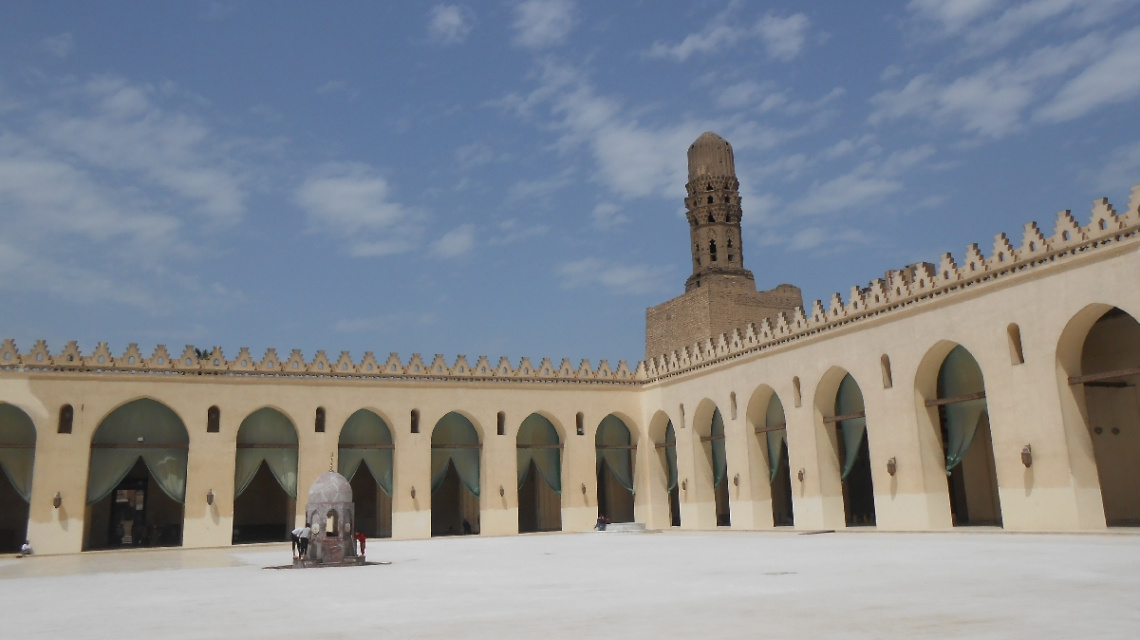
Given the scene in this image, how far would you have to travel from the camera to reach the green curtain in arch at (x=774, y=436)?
26062mm

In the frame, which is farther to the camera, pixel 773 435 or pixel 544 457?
pixel 544 457

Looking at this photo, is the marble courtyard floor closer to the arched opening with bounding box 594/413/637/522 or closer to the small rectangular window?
the small rectangular window

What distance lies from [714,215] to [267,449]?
66.4 ft

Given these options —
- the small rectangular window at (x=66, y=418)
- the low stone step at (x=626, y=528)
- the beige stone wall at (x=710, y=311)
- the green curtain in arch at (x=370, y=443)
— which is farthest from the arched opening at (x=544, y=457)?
the small rectangular window at (x=66, y=418)

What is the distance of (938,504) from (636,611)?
49.5ft

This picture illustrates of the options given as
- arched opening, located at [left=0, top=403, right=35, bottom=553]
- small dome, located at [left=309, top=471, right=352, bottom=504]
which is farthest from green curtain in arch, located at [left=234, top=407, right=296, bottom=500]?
small dome, located at [left=309, top=471, right=352, bottom=504]

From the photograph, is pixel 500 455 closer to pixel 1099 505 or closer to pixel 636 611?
pixel 1099 505

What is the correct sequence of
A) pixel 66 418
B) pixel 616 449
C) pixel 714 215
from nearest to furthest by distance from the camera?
pixel 66 418 < pixel 616 449 < pixel 714 215

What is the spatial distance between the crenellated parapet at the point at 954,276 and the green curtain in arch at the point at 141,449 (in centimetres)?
1574

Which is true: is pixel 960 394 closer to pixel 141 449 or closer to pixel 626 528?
pixel 626 528

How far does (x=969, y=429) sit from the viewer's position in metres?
20.4

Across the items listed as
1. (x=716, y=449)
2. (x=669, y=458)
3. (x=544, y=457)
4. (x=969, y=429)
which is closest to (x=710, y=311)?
(x=669, y=458)

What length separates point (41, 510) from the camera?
936 inches

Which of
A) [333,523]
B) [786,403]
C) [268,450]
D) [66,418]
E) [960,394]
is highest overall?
[66,418]
